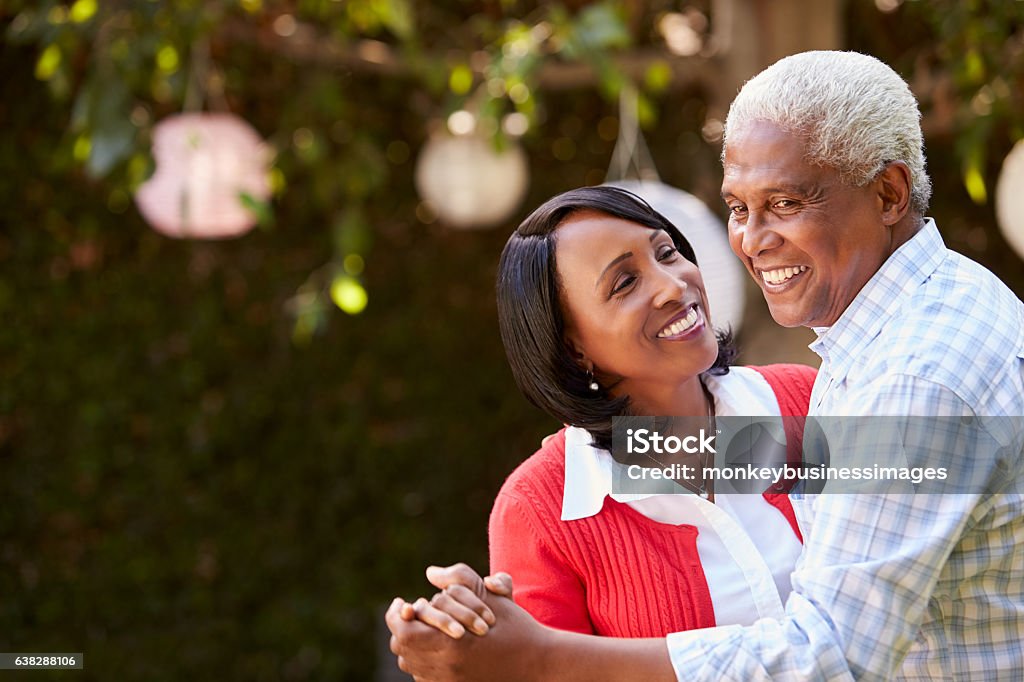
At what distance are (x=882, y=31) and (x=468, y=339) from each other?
79.5 inches

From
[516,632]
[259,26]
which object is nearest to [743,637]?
[516,632]

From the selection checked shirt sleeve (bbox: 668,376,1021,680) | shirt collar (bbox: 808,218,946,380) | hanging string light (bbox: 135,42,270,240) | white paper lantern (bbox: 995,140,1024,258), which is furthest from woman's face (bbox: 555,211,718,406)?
white paper lantern (bbox: 995,140,1024,258)

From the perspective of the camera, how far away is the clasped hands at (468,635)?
1.26m

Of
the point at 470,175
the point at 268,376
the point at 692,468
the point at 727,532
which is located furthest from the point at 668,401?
the point at 268,376

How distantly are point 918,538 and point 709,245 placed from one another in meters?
1.55

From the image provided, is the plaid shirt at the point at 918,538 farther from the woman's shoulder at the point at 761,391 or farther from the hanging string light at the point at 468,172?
Result: the hanging string light at the point at 468,172

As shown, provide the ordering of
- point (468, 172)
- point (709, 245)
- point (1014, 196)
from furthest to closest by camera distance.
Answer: point (468, 172)
point (1014, 196)
point (709, 245)

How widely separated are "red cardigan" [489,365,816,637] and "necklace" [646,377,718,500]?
0.22 ft

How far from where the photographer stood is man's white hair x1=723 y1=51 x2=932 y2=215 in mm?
1253

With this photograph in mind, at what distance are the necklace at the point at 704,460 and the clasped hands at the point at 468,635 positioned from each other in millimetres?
358

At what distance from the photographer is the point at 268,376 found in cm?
418

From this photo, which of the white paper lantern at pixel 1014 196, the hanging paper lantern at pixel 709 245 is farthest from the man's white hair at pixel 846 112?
the white paper lantern at pixel 1014 196

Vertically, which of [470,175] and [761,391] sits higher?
[470,175]

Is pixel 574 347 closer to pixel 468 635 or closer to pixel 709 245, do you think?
pixel 468 635
